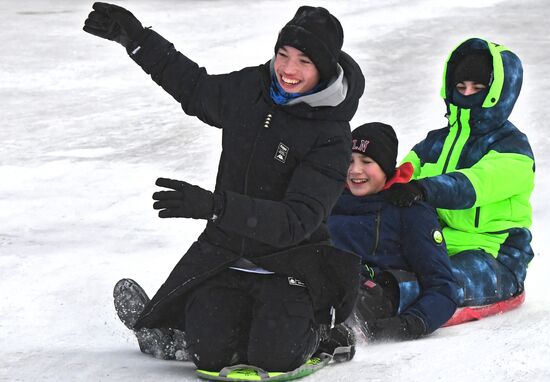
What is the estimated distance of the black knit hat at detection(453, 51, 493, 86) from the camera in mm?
5004

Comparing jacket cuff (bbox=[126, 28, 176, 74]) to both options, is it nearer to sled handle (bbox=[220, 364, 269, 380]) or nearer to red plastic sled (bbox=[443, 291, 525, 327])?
sled handle (bbox=[220, 364, 269, 380])

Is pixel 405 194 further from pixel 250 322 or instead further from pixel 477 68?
pixel 250 322

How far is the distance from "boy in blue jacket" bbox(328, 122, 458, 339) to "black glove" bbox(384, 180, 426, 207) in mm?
47

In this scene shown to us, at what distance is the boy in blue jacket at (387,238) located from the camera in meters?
4.54

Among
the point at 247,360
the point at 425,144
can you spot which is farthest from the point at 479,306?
the point at 247,360

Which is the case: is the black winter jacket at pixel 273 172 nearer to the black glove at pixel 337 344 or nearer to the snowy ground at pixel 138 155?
the black glove at pixel 337 344

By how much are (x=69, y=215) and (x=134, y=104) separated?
128 inches

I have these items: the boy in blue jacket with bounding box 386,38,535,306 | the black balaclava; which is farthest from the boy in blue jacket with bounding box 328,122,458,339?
the black balaclava

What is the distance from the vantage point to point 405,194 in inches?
180

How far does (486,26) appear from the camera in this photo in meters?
12.9

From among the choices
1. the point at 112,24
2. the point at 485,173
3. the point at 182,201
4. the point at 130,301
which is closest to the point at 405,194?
the point at 485,173

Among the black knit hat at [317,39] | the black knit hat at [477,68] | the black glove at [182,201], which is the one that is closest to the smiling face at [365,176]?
the black knit hat at [477,68]

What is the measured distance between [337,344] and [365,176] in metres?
1.08

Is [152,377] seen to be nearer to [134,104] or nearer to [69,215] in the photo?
[69,215]
